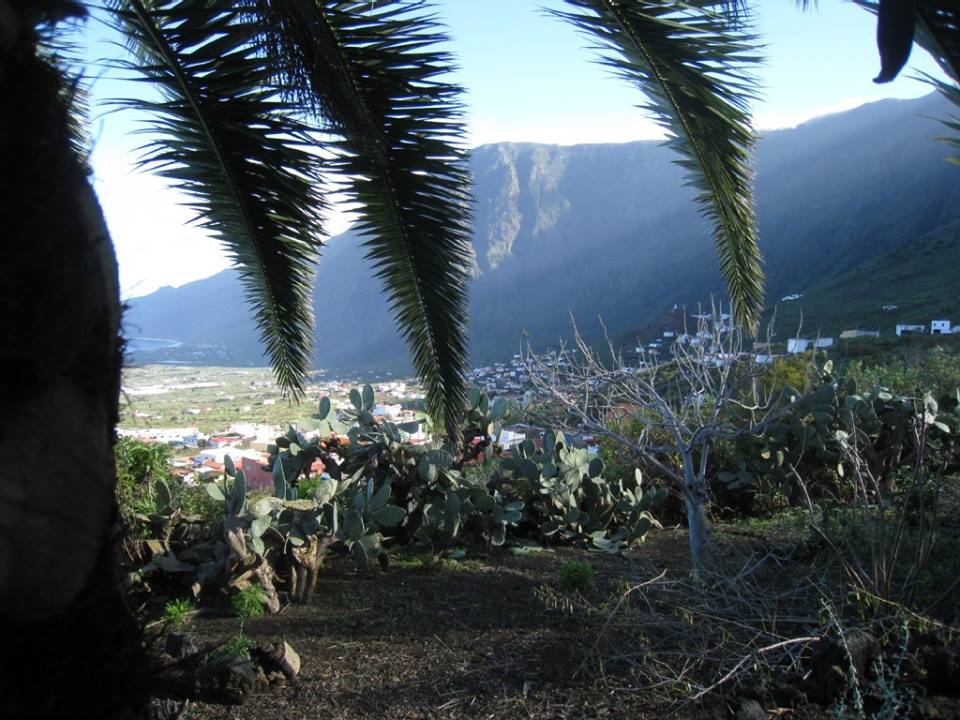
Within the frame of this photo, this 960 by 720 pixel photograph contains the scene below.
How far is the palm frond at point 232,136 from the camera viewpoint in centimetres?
398

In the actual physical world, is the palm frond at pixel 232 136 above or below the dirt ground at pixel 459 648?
above

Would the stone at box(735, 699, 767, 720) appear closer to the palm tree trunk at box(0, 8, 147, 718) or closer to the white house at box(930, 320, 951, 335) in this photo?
the palm tree trunk at box(0, 8, 147, 718)

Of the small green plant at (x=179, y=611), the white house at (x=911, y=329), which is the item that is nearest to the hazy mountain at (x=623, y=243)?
the white house at (x=911, y=329)

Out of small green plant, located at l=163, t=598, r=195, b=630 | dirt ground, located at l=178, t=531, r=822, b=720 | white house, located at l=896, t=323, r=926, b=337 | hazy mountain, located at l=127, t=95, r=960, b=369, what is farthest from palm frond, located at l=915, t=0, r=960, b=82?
hazy mountain, located at l=127, t=95, r=960, b=369

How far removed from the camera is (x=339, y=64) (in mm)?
4070

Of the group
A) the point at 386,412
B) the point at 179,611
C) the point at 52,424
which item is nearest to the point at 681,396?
the point at 386,412

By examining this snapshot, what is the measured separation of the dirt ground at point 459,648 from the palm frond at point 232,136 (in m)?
2.05

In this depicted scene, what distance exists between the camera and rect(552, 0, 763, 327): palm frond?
4074 millimetres

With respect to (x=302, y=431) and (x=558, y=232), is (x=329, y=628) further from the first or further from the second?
(x=558, y=232)

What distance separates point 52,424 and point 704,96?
392 centimetres

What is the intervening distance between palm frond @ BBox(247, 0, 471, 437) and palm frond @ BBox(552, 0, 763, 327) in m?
0.90

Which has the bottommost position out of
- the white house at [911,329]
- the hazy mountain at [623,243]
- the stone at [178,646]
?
the stone at [178,646]

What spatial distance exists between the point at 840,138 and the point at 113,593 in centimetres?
6134

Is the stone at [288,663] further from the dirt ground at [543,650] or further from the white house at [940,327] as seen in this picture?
the white house at [940,327]
